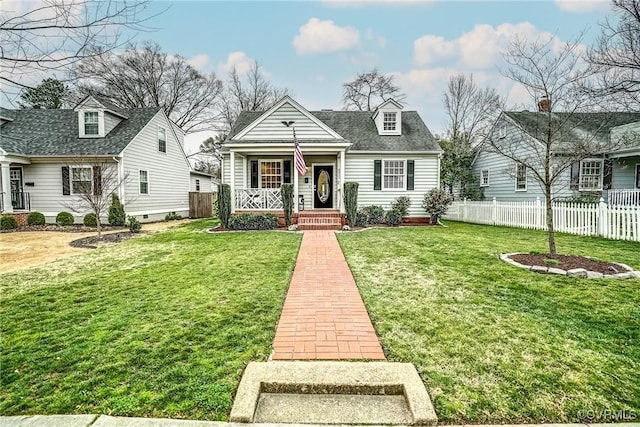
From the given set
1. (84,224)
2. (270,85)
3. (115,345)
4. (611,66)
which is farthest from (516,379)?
(270,85)

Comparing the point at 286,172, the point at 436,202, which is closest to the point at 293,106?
the point at 286,172

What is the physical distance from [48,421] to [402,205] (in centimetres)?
1397

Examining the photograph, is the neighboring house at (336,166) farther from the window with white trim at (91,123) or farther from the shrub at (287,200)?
the window with white trim at (91,123)

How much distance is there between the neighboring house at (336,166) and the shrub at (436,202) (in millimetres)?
585

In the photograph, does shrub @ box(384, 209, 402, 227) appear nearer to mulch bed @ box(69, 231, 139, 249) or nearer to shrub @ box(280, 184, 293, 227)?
shrub @ box(280, 184, 293, 227)

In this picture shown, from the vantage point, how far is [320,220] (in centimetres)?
1334

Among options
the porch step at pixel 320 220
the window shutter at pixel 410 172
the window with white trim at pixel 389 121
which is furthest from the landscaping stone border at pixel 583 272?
the window with white trim at pixel 389 121

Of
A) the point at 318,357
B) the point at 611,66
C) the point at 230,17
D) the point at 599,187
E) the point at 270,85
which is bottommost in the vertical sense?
the point at 318,357

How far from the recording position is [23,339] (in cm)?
352

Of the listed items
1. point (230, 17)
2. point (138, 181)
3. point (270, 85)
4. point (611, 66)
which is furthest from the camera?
point (270, 85)

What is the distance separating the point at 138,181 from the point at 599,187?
23046mm

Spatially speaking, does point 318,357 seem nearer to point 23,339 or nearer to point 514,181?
point 23,339

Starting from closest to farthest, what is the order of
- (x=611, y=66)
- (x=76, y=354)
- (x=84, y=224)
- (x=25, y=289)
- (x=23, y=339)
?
(x=76, y=354) < (x=23, y=339) < (x=25, y=289) < (x=611, y=66) < (x=84, y=224)

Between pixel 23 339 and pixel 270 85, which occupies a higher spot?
pixel 270 85
